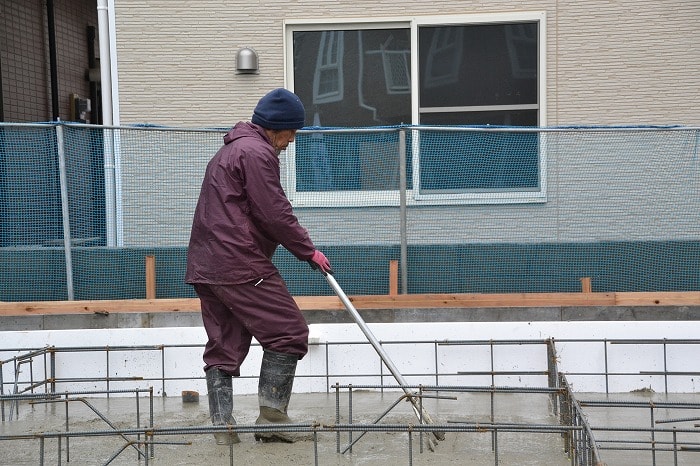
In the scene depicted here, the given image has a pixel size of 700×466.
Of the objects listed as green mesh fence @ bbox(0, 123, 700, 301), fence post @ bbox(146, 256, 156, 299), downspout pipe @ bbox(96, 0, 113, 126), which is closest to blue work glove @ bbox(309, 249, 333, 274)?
green mesh fence @ bbox(0, 123, 700, 301)

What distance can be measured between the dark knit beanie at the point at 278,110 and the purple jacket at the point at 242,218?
182mm

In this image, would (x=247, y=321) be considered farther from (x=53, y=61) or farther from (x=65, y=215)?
(x=53, y=61)

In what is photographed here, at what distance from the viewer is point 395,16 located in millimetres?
10195

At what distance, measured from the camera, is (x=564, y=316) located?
25.6 ft

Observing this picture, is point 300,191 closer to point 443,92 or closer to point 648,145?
point 443,92

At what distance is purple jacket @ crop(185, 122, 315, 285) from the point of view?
562 centimetres

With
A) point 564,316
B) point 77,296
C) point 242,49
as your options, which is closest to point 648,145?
point 564,316

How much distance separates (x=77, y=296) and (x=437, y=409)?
132 inches

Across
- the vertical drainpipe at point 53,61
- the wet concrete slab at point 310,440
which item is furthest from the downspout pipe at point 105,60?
the vertical drainpipe at point 53,61

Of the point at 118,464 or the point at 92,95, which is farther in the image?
the point at 92,95

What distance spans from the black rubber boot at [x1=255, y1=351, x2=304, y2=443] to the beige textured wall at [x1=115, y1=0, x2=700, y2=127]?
15.9 feet

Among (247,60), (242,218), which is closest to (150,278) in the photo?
(247,60)

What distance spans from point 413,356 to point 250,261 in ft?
7.62

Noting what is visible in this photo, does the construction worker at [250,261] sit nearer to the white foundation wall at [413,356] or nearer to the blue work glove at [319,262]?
the blue work glove at [319,262]
